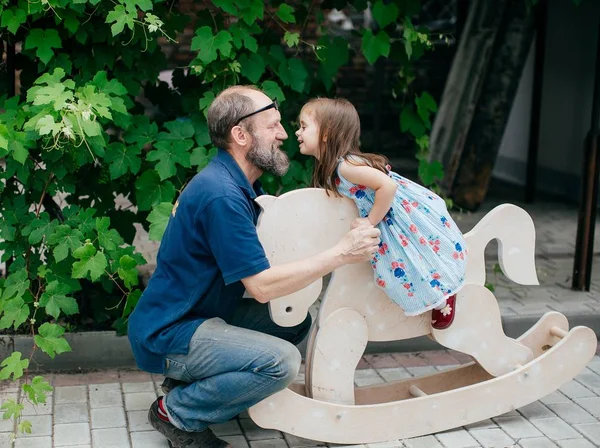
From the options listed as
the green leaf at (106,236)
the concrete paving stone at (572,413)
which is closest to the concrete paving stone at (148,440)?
the green leaf at (106,236)

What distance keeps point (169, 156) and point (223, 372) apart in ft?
4.89

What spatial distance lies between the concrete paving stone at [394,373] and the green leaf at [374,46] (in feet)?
5.62

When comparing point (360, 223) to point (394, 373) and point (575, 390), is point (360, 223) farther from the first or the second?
point (575, 390)

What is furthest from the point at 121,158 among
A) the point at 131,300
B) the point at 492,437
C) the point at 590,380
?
the point at 590,380

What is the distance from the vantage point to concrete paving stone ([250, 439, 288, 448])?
159 inches

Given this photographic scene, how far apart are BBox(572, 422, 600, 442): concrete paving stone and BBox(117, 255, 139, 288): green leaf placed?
7.42 ft

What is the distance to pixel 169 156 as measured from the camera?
15.8ft

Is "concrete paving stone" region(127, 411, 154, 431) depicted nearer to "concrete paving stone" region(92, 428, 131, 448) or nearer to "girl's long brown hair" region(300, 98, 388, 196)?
"concrete paving stone" region(92, 428, 131, 448)

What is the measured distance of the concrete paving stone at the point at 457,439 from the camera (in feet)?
13.2

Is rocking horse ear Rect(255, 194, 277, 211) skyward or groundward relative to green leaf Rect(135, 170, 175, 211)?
skyward

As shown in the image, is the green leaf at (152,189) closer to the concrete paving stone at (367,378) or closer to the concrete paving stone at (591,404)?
→ the concrete paving stone at (367,378)

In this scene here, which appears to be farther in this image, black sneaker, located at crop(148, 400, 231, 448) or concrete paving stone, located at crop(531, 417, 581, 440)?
concrete paving stone, located at crop(531, 417, 581, 440)

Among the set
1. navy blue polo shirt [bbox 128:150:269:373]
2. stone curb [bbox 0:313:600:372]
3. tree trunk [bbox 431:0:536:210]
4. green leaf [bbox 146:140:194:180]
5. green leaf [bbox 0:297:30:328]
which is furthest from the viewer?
tree trunk [bbox 431:0:536:210]

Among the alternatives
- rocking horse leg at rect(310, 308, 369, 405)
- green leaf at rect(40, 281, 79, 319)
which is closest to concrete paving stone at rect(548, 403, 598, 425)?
rocking horse leg at rect(310, 308, 369, 405)
